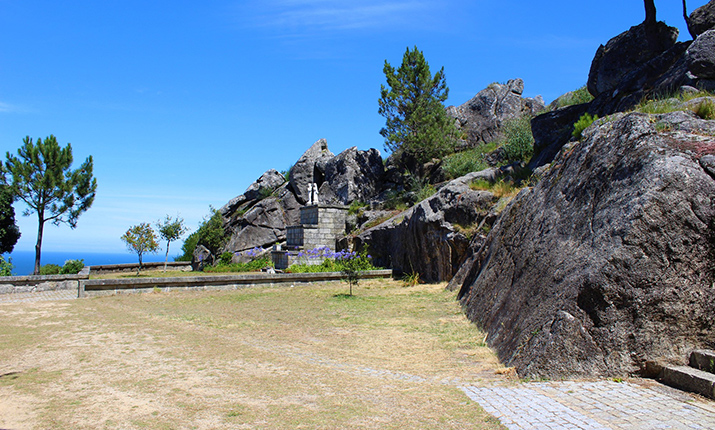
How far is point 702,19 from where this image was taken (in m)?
12.3

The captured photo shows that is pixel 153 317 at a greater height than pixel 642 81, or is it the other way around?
pixel 642 81

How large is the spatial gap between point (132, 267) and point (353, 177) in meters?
13.9

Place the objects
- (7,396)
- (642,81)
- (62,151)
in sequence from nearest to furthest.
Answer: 1. (7,396)
2. (642,81)
3. (62,151)

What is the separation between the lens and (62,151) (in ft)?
80.2

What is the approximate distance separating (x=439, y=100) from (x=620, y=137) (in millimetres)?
19676

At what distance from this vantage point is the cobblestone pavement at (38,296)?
12109mm

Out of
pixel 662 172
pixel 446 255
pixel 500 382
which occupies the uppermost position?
pixel 662 172

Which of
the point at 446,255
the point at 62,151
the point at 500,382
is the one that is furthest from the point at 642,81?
the point at 62,151

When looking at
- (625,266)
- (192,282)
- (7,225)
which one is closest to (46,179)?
(7,225)

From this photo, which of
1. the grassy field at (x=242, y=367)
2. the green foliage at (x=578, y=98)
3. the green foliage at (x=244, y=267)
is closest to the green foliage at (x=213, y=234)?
the green foliage at (x=244, y=267)

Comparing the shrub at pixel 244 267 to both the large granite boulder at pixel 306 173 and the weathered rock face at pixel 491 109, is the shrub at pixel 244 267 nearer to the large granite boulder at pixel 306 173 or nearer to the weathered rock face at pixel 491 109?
the large granite boulder at pixel 306 173

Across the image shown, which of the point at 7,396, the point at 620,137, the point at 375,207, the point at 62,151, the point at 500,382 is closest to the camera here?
the point at 7,396

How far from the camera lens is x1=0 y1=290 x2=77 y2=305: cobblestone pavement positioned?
12.1 meters

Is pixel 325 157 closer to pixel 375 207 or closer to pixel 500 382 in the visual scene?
pixel 375 207
